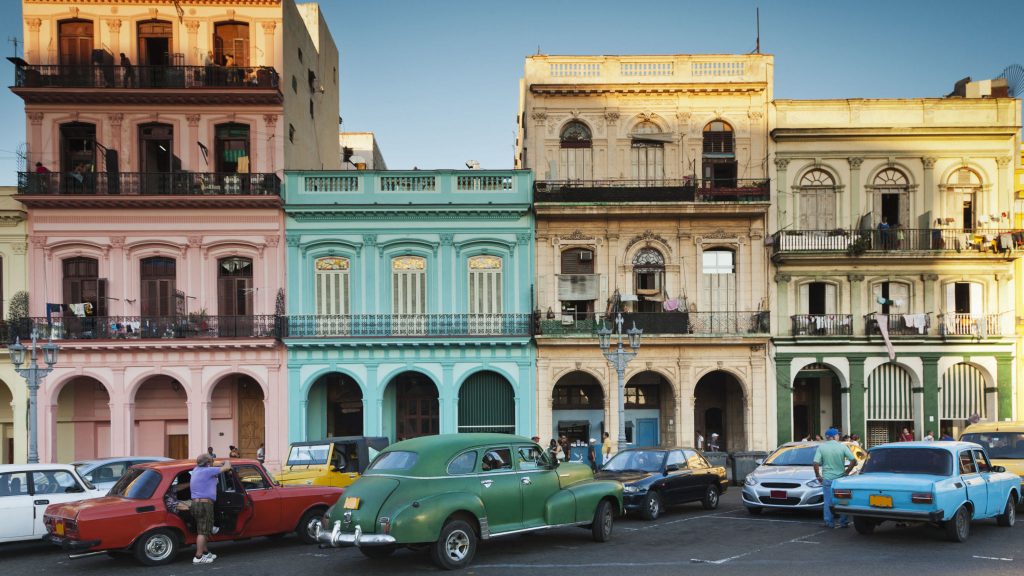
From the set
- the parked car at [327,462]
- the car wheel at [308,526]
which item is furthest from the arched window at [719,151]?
the car wheel at [308,526]

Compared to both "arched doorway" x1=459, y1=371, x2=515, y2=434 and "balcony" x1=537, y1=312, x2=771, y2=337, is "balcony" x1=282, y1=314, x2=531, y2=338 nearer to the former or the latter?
"balcony" x1=537, y1=312, x2=771, y2=337

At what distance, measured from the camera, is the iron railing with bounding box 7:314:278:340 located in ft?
99.5

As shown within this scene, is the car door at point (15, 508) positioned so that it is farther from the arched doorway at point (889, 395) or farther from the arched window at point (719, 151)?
the arched doorway at point (889, 395)

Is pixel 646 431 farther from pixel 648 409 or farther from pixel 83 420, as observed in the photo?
pixel 83 420

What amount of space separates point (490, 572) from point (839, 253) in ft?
74.6

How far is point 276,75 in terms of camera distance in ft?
103

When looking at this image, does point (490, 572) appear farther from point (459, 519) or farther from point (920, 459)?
point (920, 459)

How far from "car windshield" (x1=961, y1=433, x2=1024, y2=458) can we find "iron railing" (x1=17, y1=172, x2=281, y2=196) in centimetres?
2236

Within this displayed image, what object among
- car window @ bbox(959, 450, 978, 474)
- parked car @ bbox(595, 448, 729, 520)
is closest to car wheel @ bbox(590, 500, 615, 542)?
parked car @ bbox(595, 448, 729, 520)

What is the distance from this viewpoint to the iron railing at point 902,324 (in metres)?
32.1

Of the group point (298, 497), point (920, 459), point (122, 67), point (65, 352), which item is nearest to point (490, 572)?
point (298, 497)

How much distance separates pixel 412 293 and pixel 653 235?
28.6 ft

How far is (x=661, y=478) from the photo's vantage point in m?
18.8

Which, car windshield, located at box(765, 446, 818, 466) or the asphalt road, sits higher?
car windshield, located at box(765, 446, 818, 466)
